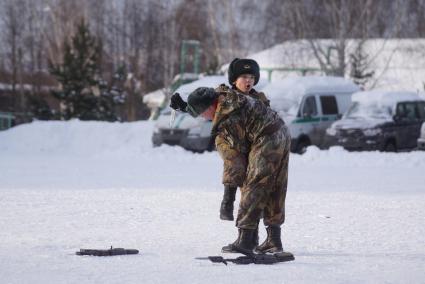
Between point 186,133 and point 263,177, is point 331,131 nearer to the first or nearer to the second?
point 186,133

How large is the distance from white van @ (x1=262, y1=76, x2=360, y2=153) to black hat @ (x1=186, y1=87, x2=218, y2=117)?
16.8 metres

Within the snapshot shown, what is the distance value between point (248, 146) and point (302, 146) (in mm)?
17442

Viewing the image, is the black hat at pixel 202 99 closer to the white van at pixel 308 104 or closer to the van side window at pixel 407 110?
the white van at pixel 308 104

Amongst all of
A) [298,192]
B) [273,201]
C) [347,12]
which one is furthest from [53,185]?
[347,12]

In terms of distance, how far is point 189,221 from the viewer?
33.4 feet

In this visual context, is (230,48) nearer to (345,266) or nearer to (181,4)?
(181,4)

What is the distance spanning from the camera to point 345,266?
7.15 m

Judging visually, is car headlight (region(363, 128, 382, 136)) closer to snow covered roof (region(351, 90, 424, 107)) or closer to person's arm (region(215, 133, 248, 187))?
snow covered roof (region(351, 90, 424, 107))

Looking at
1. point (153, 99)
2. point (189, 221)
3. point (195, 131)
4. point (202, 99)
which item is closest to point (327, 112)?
point (195, 131)

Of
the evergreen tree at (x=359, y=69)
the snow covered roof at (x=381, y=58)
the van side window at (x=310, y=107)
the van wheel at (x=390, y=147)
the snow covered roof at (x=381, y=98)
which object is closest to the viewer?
the van wheel at (x=390, y=147)

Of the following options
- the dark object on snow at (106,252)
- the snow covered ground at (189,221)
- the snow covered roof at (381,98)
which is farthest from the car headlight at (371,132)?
the dark object on snow at (106,252)

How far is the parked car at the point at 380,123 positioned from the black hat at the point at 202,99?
56.9 ft

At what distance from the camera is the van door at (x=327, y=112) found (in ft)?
83.7

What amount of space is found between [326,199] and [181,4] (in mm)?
45241
